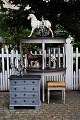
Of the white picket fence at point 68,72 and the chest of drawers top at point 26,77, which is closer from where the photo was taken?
the chest of drawers top at point 26,77

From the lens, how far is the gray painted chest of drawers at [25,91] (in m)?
6.62

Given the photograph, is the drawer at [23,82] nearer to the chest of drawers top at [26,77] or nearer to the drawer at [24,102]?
the chest of drawers top at [26,77]

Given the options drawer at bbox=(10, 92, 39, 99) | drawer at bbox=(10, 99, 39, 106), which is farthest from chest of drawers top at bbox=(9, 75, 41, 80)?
drawer at bbox=(10, 99, 39, 106)

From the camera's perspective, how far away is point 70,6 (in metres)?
8.28

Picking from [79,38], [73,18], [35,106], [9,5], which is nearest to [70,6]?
[73,18]

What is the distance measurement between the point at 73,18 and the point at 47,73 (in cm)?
234

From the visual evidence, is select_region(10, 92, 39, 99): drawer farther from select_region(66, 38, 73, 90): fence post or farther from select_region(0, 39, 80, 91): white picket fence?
select_region(66, 38, 73, 90): fence post

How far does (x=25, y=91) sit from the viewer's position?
6.63 meters

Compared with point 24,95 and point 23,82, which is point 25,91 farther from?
point 23,82

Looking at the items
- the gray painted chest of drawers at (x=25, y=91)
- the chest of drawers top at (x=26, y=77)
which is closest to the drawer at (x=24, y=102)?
the gray painted chest of drawers at (x=25, y=91)

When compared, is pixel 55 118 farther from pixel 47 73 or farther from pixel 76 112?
pixel 47 73

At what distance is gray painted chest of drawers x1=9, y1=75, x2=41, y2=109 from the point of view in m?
6.62

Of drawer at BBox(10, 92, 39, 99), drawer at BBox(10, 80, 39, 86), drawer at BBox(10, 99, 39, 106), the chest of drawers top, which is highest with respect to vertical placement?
the chest of drawers top

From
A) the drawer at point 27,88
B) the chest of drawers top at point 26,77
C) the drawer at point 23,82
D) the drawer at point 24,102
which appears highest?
the chest of drawers top at point 26,77
